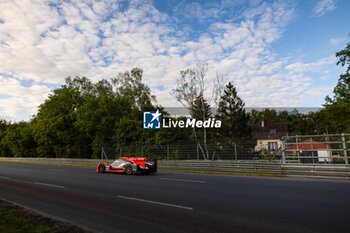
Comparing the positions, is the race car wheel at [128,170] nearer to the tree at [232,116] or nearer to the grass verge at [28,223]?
the grass verge at [28,223]

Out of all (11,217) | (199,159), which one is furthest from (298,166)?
(11,217)

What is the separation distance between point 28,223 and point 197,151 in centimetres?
1453

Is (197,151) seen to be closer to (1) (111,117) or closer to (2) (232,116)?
(1) (111,117)

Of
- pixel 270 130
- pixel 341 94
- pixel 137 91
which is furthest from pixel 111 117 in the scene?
pixel 270 130

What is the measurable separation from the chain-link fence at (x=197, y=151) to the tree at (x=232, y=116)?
27534 mm

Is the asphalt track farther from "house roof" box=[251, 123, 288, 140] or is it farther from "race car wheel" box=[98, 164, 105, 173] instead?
"house roof" box=[251, 123, 288, 140]

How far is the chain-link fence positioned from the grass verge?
43.5 feet

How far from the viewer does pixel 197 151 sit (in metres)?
18.5

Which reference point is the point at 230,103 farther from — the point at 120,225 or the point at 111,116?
the point at 120,225

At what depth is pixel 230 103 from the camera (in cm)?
4981

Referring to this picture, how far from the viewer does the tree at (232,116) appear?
46938 mm

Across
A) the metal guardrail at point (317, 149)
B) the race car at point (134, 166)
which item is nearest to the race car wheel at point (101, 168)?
the race car at point (134, 166)

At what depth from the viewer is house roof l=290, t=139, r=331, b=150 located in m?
12.9

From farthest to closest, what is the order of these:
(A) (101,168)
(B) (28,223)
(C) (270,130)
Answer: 1. (C) (270,130)
2. (A) (101,168)
3. (B) (28,223)
